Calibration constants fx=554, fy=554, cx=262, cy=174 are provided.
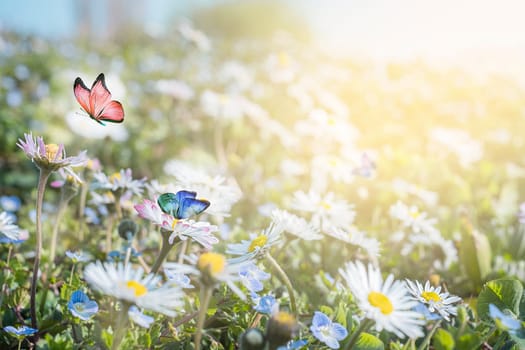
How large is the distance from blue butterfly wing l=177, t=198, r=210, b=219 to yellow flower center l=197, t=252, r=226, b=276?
10cm

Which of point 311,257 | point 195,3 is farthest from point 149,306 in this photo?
point 195,3

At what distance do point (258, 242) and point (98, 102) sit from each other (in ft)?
1.35

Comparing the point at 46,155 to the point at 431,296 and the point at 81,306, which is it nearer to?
the point at 81,306

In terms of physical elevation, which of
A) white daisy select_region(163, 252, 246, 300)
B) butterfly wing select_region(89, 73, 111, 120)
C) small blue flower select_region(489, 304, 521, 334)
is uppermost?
butterfly wing select_region(89, 73, 111, 120)

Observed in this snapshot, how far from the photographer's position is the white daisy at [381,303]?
900 mm

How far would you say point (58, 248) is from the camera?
1786mm

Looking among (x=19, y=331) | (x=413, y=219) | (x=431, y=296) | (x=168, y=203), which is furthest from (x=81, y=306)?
→ (x=413, y=219)

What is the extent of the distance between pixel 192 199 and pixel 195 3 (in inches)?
963

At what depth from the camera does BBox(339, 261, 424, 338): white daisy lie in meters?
0.90

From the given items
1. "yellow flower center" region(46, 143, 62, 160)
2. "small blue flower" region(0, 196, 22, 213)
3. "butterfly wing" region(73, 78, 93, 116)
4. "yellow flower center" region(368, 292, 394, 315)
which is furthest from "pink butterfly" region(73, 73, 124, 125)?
"small blue flower" region(0, 196, 22, 213)

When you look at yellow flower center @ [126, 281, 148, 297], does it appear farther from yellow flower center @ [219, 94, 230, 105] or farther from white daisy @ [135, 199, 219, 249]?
yellow flower center @ [219, 94, 230, 105]

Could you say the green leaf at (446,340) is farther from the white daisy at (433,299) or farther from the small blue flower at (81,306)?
the small blue flower at (81,306)

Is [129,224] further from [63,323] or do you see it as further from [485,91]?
[485,91]

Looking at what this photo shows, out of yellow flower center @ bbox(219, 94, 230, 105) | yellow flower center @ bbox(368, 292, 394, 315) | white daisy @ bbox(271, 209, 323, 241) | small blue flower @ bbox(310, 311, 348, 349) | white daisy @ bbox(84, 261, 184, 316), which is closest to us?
white daisy @ bbox(84, 261, 184, 316)
